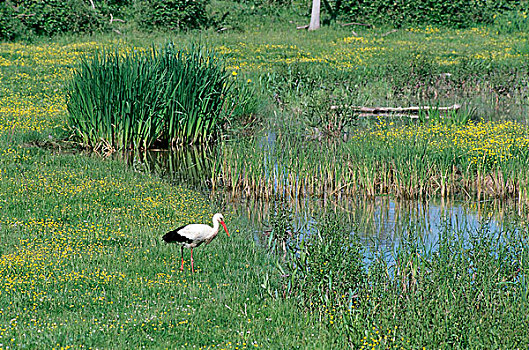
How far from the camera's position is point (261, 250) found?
1050 cm

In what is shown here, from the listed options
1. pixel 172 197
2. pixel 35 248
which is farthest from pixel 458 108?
pixel 35 248

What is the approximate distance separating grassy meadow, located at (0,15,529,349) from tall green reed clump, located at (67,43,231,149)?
0.72m

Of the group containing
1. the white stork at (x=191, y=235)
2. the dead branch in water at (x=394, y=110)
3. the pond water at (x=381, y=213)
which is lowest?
the pond water at (x=381, y=213)

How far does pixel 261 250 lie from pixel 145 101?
7160mm

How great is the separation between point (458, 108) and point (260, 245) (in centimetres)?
989

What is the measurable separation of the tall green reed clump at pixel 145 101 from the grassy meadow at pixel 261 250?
2.36 ft

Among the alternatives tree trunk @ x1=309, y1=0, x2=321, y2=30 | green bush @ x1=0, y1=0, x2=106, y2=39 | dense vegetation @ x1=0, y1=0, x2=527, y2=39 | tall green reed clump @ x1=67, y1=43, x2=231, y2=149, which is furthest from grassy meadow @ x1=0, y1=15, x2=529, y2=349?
tree trunk @ x1=309, y1=0, x2=321, y2=30

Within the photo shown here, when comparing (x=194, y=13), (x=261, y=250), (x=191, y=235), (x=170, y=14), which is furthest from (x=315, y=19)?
(x=191, y=235)

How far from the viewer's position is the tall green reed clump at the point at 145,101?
16.3 meters

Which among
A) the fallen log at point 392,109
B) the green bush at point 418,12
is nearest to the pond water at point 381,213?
the fallen log at point 392,109

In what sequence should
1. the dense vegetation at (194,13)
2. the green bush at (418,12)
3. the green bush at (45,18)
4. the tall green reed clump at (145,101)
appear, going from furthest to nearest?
the green bush at (418,12) → the dense vegetation at (194,13) → the green bush at (45,18) → the tall green reed clump at (145,101)

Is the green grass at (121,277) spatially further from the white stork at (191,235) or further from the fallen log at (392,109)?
the fallen log at (392,109)

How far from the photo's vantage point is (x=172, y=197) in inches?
506

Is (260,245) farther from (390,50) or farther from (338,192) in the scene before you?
(390,50)
